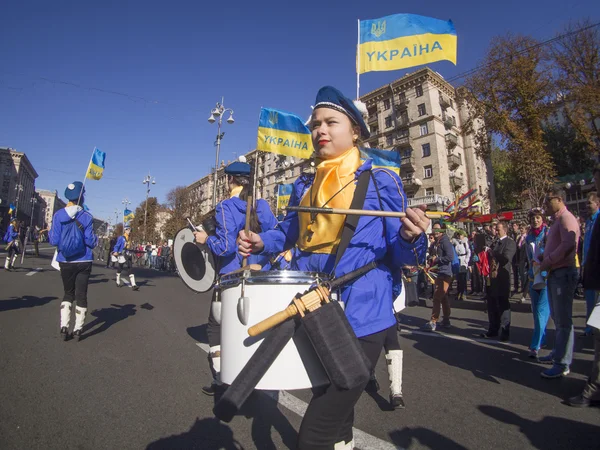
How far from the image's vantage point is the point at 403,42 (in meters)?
6.33

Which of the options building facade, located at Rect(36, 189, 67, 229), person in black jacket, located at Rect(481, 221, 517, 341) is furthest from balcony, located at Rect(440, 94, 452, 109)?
building facade, located at Rect(36, 189, 67, 229)

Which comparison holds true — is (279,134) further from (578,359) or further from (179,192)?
(179,192)

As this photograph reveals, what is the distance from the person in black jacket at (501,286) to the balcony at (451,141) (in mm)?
36743

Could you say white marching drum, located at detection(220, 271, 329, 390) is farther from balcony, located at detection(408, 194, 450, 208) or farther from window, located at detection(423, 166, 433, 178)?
window, located at detection(423, 166, 433, 178)

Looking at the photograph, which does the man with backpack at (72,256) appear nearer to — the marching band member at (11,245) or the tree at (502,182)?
the marching band member at (11,245)

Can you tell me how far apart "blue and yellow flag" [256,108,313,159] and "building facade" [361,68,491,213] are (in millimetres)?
26977

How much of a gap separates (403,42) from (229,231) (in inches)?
212

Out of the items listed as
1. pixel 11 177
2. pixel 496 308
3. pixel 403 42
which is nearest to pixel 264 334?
pixel 496 308

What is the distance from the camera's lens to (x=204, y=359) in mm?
4328

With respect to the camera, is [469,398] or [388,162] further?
[388,162]

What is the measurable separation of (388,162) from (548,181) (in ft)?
40.5

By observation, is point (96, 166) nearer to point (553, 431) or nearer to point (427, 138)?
point (553, 431)

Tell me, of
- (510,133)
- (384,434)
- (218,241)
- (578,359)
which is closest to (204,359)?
(218,241)

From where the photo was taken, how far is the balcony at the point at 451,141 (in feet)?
127
